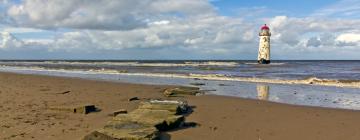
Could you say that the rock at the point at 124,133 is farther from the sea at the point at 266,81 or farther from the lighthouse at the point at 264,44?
the lighthouse at the point at 264,44

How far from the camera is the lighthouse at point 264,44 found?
73688mm

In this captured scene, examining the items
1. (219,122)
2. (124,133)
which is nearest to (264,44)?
(219,122)

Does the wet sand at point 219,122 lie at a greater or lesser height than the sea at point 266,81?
greater

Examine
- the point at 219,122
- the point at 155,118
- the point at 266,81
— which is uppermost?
the point at 155,118

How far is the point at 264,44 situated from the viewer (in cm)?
7381

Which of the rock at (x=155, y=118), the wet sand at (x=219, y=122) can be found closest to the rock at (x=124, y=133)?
the rock at (x=155, y=118)

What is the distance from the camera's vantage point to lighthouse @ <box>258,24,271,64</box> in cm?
7369

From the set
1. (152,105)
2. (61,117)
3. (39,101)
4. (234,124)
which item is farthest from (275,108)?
(39,101)

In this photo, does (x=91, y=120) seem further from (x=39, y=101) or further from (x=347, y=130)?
(x=347, y=130)

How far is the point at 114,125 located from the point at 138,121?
62 centimetres

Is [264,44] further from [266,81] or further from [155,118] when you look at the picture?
[155,118]

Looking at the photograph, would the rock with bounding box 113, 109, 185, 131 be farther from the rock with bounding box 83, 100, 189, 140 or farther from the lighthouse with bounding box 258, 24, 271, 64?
the lighthouse with bounding box 258, 24, 271, 64

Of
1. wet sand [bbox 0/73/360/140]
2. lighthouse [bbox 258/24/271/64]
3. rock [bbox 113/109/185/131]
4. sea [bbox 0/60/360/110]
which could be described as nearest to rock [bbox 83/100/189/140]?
rock [bbox 113/109/185/131]

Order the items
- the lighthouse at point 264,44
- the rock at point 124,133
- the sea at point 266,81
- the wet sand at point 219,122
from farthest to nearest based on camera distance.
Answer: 1. the lighthouse at point 264,44
2. the sea at point 266,81
3. the wet sand at point 219,122
4. the rock at point 124,133
